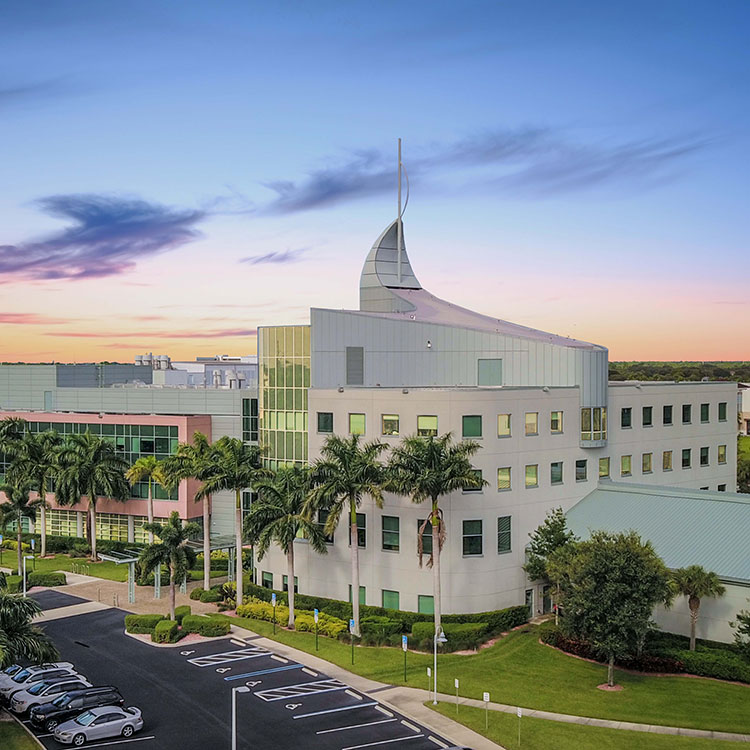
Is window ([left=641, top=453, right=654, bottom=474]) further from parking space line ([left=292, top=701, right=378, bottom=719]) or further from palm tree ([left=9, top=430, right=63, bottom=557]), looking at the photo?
palm tree ([left=9, top=430, right=63, bottom=557])

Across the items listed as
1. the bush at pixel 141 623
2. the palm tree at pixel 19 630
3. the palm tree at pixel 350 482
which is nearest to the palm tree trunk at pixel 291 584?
the palm tree at pixel 350 482

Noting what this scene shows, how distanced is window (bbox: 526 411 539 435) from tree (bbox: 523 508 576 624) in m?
5.51

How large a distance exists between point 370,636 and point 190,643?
10819 millimetres

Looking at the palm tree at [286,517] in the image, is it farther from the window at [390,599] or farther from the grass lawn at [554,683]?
the grass lawn at [554,683]

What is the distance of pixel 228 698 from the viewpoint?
4459cm

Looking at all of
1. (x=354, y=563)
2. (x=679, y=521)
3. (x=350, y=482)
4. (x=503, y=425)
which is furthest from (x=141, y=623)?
(x=679, y=521)

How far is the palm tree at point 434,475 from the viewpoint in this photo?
52.3 m

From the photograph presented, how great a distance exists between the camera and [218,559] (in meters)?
77.2

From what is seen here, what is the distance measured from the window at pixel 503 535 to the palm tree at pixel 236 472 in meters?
16.2

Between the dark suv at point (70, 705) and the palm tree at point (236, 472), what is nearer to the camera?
the dark suv at point (70, 705)

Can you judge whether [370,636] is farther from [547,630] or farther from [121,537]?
[121,537]

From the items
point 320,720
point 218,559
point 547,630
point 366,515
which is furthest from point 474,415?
point 218,559

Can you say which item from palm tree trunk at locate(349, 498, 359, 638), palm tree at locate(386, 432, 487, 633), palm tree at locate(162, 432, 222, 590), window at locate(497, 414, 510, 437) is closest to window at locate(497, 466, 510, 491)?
window at locate(497, 414, 510, 437)

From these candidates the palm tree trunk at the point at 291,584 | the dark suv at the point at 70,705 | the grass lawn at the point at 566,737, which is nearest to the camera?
the grass lawn at the point at 566,737
